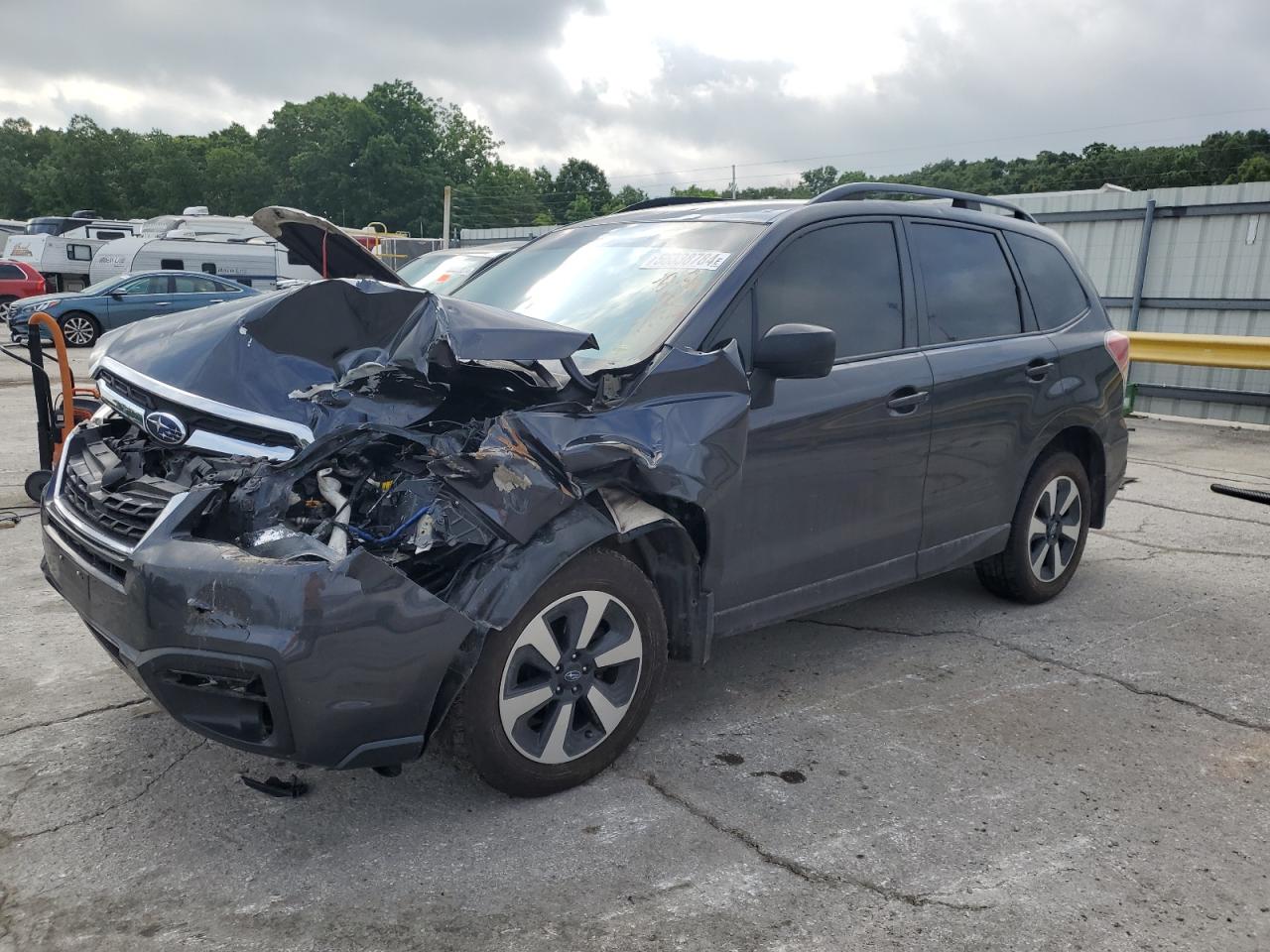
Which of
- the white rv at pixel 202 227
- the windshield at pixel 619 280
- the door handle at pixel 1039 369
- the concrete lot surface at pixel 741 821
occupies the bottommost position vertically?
the concrete lot surface at pixel 741 821

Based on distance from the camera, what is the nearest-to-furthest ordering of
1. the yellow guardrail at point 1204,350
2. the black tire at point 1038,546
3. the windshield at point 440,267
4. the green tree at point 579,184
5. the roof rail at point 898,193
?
1. the roof rail at point 898,193
2. the black tire at point 1038,546
3. the windshield at point 440,267
4. the yellow guardrail at point 1204,350
5. the green tree at point 579,184

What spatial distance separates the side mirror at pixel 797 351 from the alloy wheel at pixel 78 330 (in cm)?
1849

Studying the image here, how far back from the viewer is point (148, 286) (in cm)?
1936

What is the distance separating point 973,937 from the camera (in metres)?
2.49

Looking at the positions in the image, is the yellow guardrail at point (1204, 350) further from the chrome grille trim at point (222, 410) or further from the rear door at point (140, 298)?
the rear door at point (140, 298)

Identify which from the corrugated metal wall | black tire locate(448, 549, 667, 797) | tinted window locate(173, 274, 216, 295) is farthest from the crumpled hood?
tinted window locate(173, 274, 216, 295)

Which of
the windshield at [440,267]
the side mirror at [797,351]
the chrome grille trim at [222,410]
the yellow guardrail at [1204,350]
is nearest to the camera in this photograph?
the chrome grille trim at [222,410]

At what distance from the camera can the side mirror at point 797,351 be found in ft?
10.8

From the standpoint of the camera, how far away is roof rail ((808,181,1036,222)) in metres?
4.08

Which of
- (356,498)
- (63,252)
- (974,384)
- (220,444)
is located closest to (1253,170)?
(63,252)

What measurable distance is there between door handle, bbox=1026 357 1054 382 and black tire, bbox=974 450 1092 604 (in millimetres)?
445

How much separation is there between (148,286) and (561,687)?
63.0 feet

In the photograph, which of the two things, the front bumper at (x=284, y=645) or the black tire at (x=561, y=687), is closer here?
the front bumper at (x=284, y=645)

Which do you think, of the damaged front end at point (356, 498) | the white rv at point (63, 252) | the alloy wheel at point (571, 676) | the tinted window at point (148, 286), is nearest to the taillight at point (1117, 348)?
the damaged front end at point (356, 498)
